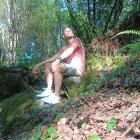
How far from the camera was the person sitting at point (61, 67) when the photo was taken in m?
6.87

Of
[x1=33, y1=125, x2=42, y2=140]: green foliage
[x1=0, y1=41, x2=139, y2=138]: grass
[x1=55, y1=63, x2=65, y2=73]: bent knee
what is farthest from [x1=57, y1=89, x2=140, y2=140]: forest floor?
[x1=55, y1=63, x2=65, y2=73]: bent knee

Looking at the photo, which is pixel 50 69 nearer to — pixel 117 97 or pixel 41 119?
pixel 41 119

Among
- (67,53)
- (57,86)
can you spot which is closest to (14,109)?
(57,86)

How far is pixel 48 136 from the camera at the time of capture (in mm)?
4832

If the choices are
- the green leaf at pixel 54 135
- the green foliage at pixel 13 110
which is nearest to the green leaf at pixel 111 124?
the green leaf at pixel 54 135

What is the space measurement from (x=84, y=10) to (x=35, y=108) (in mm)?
5772

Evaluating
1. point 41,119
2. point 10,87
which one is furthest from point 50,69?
point 10,87

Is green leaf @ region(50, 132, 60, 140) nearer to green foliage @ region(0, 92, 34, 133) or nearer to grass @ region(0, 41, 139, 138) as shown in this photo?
grass @ region(0, 41, 139, 138)

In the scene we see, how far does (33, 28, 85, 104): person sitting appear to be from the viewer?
687 centimetres

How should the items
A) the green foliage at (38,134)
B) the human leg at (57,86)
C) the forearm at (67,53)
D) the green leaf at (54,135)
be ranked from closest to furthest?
1. the green leaf at (54,135)
2. the green foliage at (38,134)
3. the human leg at (57,86)
4. the forearm at (67,53)

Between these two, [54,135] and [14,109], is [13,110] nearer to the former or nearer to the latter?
[14,109]

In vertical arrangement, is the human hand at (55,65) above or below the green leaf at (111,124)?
above

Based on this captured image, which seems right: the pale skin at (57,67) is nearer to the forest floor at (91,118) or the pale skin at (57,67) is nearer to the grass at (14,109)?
the forest floor at (91,118)

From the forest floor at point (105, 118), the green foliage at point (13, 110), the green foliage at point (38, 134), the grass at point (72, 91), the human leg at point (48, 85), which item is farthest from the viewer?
the human leg at point (48, 85)
